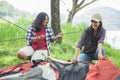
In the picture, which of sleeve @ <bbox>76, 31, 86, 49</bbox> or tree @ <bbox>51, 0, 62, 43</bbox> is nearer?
sleeve @ <bbox>76, 31, 86, 49</bbox>

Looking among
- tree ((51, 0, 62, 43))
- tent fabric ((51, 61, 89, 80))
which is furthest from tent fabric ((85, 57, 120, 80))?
tree ((51, 0, 62, 43))

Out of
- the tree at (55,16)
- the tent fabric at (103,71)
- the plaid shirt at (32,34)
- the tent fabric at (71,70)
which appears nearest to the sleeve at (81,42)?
the tent fabric at (71,70)

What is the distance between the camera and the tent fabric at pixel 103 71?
5758 millimetres

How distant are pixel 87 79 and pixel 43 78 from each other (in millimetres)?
585

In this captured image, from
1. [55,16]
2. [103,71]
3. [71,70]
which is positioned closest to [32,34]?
[71,70]

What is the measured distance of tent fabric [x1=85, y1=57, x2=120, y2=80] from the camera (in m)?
5.76

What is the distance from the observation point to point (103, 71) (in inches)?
229

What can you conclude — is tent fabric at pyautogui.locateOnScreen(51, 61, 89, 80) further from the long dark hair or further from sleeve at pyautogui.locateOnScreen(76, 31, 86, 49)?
the long dark hair

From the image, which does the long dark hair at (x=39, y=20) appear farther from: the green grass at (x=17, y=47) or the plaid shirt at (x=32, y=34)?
the green grass at (x=17, y=47)

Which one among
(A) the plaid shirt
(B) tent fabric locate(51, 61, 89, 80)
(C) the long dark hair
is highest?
(C) the long dark hair

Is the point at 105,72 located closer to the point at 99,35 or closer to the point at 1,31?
the point at 99,35

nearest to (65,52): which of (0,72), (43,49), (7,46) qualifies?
(7,46)

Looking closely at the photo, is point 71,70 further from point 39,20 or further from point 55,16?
point 55,16

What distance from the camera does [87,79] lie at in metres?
5.79
